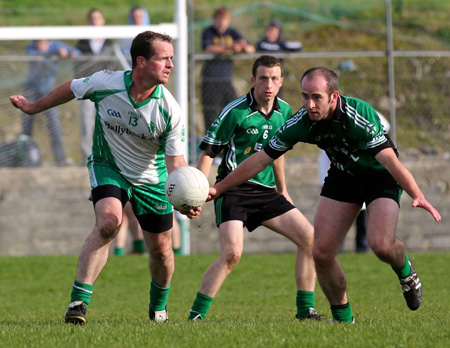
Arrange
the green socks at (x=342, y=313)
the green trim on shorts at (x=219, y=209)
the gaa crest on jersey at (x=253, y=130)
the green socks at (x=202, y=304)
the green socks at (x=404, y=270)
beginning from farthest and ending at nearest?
Result: the gaa crest on jersey at (x=253, y=130) < the green trim on shorts at (x=219, y=209) < the green socks at (x=202, y=304) < the green socks at (x=342, y=313) < the green socks at (x=404, y=270)

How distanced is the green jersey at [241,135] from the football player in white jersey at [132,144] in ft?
2.99

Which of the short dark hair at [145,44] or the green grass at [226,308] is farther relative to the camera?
the short dark hair at [145,44]

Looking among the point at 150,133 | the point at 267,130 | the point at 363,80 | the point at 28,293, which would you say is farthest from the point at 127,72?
the point at 363,80

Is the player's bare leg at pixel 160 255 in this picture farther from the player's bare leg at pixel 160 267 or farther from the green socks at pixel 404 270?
the green socks at pixel 404 270

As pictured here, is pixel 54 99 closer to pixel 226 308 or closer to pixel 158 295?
pixel 158 295

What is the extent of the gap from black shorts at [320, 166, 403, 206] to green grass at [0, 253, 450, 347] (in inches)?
42.4

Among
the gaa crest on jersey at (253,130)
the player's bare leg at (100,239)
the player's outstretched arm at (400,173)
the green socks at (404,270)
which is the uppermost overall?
the gaa crest on jersey at (253,130)

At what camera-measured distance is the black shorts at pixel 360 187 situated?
731 centimetres

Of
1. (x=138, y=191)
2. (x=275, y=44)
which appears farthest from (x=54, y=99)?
(x=275, y=44)

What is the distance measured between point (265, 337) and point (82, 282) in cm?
187

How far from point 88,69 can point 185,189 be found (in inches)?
349

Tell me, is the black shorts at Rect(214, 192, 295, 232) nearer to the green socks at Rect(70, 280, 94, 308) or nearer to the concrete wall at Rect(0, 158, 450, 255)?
the green socks at Rect(70, 280, 94, 308)

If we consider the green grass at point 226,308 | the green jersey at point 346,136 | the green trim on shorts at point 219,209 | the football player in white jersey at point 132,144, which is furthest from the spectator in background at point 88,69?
the green jersey at point 346,136

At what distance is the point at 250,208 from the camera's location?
8.44m
